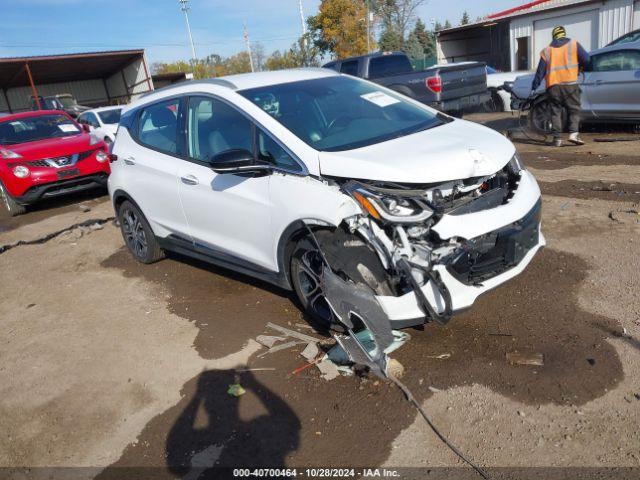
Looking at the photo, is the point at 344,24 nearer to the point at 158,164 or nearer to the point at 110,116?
the point at 110,116

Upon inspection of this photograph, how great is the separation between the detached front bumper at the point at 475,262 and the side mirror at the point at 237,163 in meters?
1.36

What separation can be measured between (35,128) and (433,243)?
9.58m

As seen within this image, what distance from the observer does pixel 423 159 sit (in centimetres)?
348

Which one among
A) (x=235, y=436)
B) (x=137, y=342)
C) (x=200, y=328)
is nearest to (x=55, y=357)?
(x=137, y=342)

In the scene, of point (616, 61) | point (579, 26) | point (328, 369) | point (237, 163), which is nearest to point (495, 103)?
point (616, 61)

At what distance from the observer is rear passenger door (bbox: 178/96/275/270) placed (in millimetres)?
4094

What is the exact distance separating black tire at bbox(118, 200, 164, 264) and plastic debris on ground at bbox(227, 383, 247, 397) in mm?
2622

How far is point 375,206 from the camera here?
10.8 ft

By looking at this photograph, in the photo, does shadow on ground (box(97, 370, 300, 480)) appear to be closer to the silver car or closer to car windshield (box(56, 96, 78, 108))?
the silver car

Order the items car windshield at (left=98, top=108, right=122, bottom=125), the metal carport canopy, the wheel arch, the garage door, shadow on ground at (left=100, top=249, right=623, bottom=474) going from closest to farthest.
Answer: shadow on ground at (left=100, top=249, right=623, bottom=474) → the wheel arch → car windshield at (left=98, top=108, right=122, bottom=125) → the garage door → the metal carport canopy

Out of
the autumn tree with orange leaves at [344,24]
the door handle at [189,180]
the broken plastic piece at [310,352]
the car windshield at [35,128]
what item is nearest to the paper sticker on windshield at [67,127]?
the car windshield at [35,128]

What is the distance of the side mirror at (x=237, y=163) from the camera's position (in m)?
3.87

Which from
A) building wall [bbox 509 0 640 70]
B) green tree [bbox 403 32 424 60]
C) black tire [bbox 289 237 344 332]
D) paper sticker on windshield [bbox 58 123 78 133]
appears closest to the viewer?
black tire [bbox 289 237 344 332]

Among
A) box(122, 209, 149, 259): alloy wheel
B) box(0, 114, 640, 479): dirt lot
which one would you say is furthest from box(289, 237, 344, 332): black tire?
box(122, 209, 149, 259): alloy wheel
